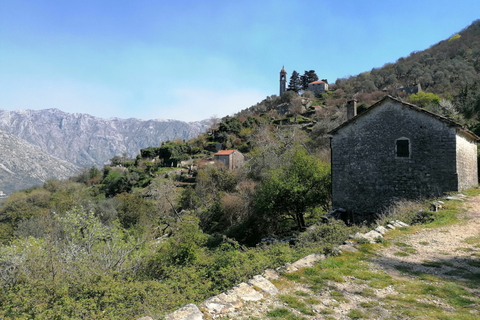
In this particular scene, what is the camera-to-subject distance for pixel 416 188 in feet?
45.1

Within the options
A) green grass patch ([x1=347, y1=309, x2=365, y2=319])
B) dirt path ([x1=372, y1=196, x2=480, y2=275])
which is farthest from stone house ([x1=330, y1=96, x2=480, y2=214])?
green grass patch ([x1=347, y1=309, x2=365, y2=319])

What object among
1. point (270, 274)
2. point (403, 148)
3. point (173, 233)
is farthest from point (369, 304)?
point (173, 233)

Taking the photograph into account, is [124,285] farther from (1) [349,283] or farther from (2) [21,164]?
(2) [21,164]

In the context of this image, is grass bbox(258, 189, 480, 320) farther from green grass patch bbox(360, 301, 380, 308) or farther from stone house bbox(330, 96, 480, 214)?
stone house bbox(330, 96, 480, 214)

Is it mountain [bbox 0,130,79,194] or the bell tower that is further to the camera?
mountain [bbox 0,130,79,194]

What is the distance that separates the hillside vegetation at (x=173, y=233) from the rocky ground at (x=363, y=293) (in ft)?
2.43

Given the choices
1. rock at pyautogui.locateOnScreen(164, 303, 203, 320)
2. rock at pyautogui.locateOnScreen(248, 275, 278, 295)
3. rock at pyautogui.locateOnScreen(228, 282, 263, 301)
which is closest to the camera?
rock at pyautogui.locateOnScreen(164, 303, 203, 320)

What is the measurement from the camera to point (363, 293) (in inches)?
192

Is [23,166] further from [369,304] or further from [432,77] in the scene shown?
[369,304]

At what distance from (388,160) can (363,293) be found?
11323 millimetres

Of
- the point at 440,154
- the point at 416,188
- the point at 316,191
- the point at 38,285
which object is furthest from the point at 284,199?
the point at 38,285

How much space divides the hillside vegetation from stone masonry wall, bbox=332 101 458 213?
1904mm

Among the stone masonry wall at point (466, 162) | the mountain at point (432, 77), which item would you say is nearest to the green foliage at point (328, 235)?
the stone masonry wall at point (466, 162)

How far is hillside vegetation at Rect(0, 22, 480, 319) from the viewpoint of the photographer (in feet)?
18.9
